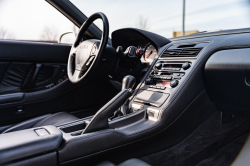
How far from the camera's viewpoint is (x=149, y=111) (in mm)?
1281

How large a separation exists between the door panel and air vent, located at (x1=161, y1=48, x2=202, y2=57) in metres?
0.85

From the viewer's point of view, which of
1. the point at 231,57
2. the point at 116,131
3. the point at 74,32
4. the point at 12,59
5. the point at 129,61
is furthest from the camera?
the point at 74,32

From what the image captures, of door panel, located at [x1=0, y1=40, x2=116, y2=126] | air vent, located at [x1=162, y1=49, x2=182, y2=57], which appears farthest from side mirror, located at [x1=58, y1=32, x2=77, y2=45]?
air vent, located at [x1=162, y1=49, x2=182, y2=57]

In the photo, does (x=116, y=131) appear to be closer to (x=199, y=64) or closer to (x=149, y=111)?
(x=149, y=111)

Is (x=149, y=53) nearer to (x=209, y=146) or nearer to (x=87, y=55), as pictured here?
(x=87, y=55)

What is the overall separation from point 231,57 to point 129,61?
728mm

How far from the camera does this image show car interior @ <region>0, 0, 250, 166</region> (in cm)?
94

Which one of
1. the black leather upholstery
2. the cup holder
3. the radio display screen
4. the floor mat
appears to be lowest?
the floor mat

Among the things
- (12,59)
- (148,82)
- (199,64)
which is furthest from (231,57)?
(12,59)

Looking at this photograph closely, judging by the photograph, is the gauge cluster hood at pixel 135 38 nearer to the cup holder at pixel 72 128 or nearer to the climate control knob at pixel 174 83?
the climate control knob at pixel 174 83

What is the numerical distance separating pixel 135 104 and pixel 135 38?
709 mm

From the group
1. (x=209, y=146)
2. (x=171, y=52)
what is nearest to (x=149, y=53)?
(x=171, y=52)

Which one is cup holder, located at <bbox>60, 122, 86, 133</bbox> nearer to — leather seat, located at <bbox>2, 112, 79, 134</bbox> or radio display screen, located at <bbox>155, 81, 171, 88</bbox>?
leather seat, located at <bbox>2, 112, 79, 134</bbox>

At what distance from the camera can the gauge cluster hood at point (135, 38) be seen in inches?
65.8
